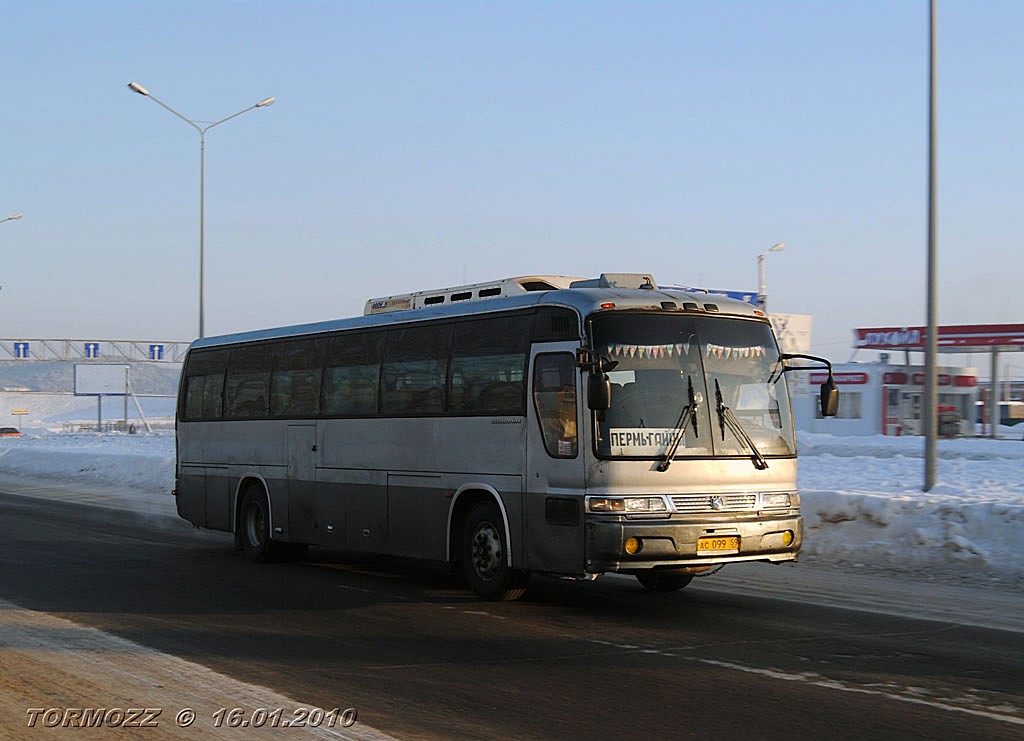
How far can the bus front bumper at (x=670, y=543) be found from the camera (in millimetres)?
10711

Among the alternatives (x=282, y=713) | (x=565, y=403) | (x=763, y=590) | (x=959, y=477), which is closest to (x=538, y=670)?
(x=282, y=713)

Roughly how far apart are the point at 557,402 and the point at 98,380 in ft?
463

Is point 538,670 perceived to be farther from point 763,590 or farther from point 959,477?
point 959,477

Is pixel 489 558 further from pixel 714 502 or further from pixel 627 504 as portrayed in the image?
pixel 714 502

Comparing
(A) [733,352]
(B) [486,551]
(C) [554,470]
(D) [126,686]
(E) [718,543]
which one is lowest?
(D) [126,686]

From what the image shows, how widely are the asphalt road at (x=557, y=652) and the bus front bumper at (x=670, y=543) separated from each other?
1.76 feet

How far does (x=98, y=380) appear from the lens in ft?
471

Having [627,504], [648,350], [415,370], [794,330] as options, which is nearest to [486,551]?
[627,504]

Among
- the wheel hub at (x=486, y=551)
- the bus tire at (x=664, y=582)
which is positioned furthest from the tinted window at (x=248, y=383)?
the bus tire at (x=664, y=582)

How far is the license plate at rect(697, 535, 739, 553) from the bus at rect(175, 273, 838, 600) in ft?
0.04

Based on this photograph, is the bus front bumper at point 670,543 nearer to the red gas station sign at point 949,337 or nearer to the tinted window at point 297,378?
the tinted window at point 297,378

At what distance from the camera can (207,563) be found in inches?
625

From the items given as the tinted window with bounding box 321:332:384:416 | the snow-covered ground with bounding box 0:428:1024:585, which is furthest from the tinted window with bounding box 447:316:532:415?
the snow-covered ground with bounding box 0:428:1024:585

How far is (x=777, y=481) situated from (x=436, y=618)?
3.50m
